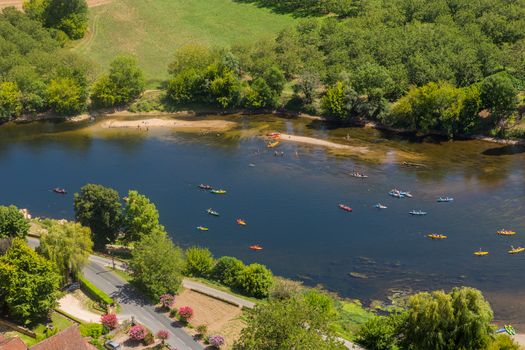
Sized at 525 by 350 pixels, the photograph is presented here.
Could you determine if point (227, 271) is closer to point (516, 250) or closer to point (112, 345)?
point (112, 345)

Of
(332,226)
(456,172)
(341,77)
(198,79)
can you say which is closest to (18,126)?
(198,79)

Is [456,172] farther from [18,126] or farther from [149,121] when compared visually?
[18,126]

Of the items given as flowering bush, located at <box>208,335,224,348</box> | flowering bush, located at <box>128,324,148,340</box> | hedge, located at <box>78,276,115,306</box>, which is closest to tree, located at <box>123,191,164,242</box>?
hedge, located at <box>78,276,115,306</box>

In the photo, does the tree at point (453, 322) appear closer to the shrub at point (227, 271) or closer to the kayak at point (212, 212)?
the shrub at point (227, 271)

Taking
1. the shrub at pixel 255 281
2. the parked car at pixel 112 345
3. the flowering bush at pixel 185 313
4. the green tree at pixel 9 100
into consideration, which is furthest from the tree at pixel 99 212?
the green tree at pixel 9 100

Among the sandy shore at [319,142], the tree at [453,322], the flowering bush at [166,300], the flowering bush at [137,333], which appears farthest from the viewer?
the sandy shore at [319,142]

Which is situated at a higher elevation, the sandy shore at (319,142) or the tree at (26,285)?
the sandy shore at (319,142)
